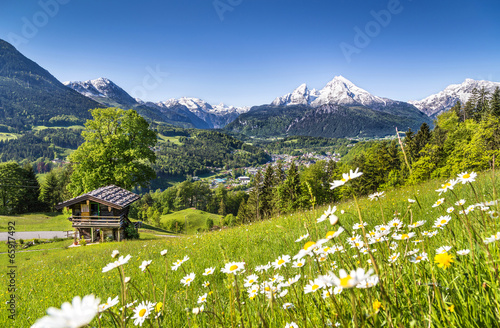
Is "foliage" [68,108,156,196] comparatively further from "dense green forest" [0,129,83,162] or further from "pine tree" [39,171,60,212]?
"dense green forest" [0,129,83,162]

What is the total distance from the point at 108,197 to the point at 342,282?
2409 cm

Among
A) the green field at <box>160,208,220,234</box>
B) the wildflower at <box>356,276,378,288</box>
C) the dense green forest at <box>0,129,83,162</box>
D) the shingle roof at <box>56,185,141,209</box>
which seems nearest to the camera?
the wildflower at <box>356,276,378,288</box>

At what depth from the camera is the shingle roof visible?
20.5m

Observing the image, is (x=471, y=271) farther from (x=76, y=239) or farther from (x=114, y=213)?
(x=76, y=239)

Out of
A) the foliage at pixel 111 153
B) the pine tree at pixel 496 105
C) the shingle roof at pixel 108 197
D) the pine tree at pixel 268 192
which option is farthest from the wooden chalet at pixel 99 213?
the pine tree at pixel 496 105

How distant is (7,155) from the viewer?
174m

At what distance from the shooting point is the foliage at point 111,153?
75.6 feet

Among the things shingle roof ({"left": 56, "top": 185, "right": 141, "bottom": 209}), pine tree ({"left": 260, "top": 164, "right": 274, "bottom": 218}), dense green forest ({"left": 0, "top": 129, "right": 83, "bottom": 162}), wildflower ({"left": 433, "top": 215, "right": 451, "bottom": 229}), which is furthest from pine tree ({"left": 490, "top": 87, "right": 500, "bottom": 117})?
dense green forest ({"left": 0, "top": 129, "right": 83, "bottom": 162})

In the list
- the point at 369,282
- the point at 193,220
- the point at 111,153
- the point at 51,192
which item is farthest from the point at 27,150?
the point at 369,282

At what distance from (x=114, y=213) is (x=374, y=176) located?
41718 mm

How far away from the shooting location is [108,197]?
21078mm

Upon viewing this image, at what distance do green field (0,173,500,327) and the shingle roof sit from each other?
1480 centimetres

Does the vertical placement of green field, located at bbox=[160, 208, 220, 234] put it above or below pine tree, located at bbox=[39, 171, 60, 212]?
below

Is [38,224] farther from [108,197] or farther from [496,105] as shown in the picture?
[496,105]
